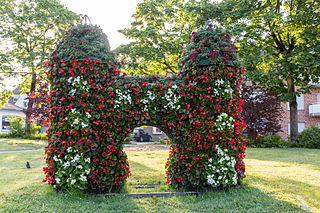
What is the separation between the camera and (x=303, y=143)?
614 inches

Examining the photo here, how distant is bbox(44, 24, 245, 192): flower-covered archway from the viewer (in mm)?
4504

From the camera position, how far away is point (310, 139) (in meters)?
15.4

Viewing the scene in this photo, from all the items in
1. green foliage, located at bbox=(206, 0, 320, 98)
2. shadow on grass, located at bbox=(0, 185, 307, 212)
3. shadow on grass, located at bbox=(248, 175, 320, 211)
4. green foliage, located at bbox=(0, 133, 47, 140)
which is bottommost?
shadow on grass, located at bbox=(0, 185, 307, 212)

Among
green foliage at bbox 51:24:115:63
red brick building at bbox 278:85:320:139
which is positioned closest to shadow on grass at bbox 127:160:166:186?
green foliage at bbox 51:24:115:63

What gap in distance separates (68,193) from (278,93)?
16.7m

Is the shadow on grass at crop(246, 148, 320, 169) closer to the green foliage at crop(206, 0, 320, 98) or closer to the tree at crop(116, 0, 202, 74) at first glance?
the green foliage at crop(206, 0, 320, 98)

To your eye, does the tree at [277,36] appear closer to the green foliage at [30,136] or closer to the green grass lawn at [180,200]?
the green grass lawn at [180,200]

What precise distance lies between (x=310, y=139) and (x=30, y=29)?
23.1 metres

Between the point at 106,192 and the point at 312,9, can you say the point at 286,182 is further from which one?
the point at 312,9

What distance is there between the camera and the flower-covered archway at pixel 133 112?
4504 mm

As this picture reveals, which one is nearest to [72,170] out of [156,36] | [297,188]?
[297,188]

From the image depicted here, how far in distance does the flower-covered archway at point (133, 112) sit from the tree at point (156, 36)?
11.1 meters

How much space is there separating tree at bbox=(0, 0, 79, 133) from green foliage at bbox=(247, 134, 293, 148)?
16.7m

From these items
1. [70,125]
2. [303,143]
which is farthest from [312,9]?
[70,125]
